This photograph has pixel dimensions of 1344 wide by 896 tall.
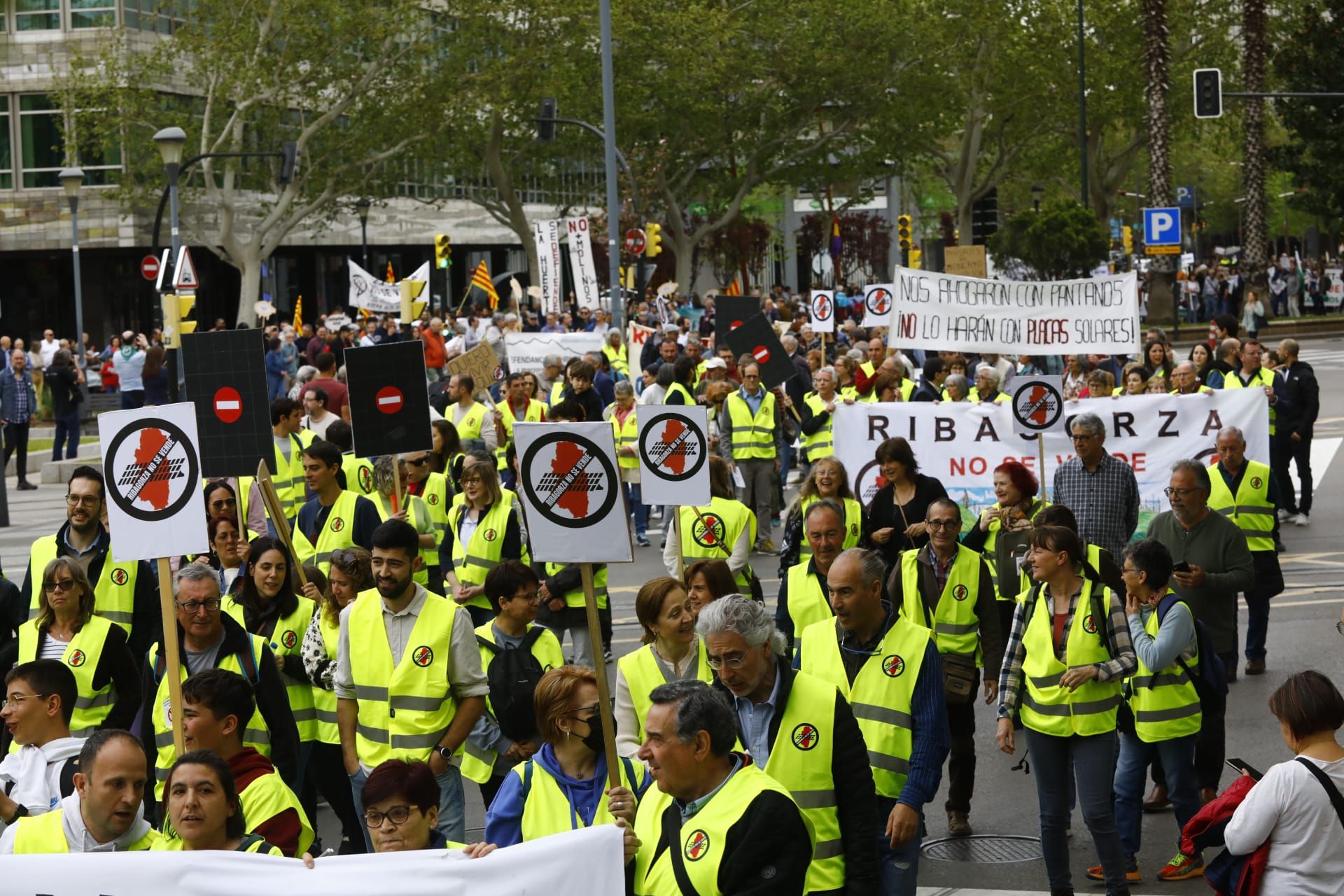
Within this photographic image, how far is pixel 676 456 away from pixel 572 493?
9.01ft

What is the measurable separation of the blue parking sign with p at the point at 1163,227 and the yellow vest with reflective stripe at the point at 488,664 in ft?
115

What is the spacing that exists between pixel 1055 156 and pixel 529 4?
28.3 m

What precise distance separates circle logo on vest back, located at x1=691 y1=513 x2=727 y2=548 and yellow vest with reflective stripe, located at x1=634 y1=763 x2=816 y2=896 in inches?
215

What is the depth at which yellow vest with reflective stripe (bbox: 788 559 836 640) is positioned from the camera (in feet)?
25.6

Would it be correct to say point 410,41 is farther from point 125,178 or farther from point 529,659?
point 529,659

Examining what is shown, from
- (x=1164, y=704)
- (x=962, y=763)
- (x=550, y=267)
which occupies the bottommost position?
(x=962, y=763)

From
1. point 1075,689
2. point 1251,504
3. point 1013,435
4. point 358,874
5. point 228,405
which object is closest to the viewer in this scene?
point 358,874

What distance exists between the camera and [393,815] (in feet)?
16.5

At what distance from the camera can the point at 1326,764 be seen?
5.42 m

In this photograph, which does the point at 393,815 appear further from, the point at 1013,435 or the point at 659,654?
the point at 1013,435

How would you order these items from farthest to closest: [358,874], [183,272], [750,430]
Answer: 1. [183,272]
2. [750,430]
3. [358,874]

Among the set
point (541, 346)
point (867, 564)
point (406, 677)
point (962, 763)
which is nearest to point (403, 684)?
point (406, 677)

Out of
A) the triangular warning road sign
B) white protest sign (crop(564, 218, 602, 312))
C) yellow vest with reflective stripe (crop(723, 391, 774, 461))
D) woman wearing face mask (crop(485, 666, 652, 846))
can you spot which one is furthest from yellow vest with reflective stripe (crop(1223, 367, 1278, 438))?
the triangular warning road sign

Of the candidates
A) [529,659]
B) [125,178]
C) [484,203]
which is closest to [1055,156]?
[484,203]
